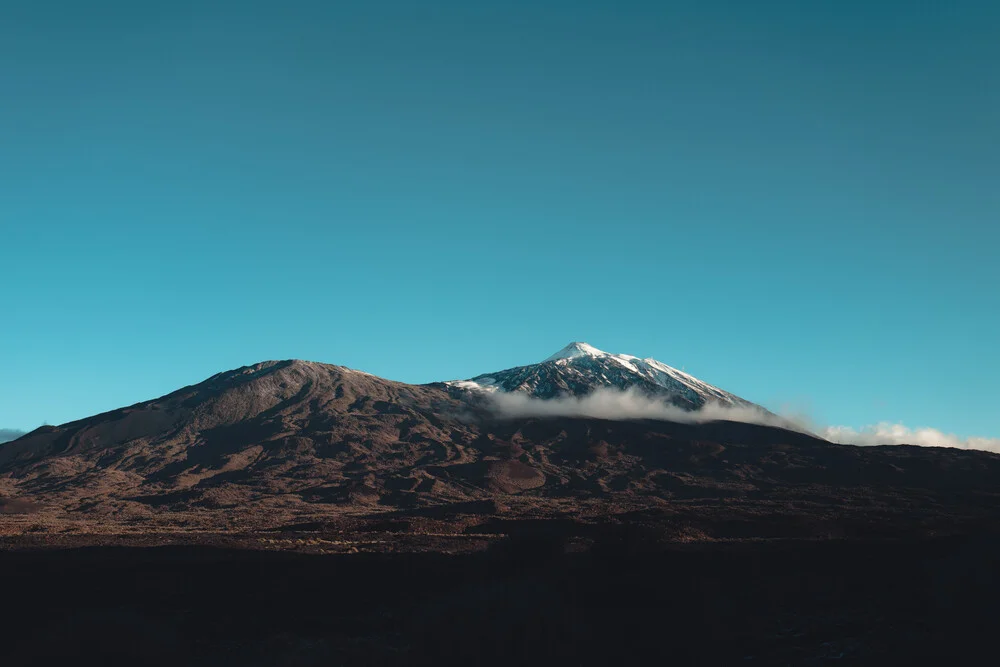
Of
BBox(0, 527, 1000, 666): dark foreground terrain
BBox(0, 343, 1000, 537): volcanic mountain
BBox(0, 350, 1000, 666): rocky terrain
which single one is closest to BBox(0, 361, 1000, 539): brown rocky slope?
BBox(0, 343, 1000, 537): volcanic mountain

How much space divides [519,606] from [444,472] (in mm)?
110606

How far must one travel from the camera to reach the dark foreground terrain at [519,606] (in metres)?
30.1

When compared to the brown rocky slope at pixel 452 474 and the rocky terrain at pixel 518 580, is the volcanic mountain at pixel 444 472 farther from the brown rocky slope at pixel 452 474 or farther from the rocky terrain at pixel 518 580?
the rocky terrain at pixel 518 580

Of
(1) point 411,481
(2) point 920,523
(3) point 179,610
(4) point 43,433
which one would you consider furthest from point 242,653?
(4) point 43,433

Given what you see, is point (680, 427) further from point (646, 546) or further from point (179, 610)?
point (179, 610)

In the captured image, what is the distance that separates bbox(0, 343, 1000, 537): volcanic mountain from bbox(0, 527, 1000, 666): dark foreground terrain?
2116 centimetres

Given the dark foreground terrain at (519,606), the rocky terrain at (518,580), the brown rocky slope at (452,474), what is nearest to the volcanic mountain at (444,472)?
the brown rocky slope at (452,474)

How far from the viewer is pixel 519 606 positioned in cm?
3619

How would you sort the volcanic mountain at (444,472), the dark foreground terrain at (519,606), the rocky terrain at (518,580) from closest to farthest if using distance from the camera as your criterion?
the dark foreground terrain at (519,606)
the rocky terrain at (518,580)
the volcanic mountain at (444,472)

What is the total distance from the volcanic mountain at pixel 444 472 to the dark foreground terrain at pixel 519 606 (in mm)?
21161

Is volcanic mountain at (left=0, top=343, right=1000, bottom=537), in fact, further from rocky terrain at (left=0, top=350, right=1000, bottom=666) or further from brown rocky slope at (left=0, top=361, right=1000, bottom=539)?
rocky terrain at (left=0, top=350, right=1000, bottom=666)

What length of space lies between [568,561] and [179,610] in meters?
24.1

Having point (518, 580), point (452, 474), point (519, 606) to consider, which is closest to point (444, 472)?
point (452, 474)

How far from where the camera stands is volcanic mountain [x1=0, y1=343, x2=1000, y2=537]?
296 ft
